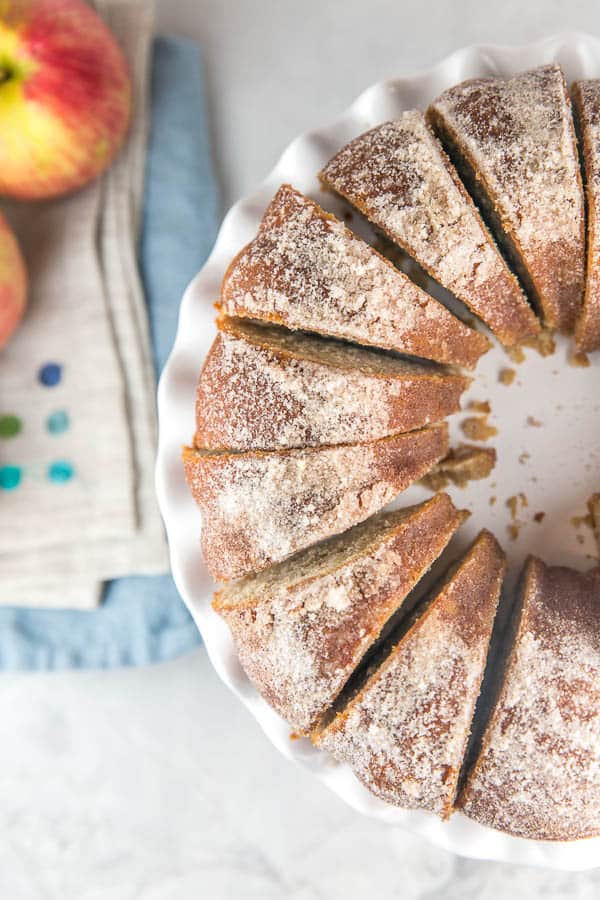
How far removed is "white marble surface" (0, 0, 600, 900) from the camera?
2.13 metres

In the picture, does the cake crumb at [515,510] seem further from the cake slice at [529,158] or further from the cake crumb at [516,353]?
the cake slice at [529,158]

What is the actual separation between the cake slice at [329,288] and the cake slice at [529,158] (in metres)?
0.21

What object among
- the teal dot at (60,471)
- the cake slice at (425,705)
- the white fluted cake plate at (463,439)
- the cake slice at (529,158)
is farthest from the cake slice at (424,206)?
the teal dot at (60,471)

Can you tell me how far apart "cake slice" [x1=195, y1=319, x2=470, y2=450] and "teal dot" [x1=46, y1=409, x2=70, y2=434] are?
620mm

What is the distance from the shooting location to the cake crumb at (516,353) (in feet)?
6.07

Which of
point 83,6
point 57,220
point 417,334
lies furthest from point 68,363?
point 417,334

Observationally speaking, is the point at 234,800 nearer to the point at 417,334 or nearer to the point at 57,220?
the point at 417,334

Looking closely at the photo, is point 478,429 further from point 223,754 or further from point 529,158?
point 223,754

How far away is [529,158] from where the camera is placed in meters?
1.55

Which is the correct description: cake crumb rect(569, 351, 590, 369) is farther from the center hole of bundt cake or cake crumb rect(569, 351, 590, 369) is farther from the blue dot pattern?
the blue dot pattern

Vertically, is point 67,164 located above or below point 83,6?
below

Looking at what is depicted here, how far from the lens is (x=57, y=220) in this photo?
2.14 m

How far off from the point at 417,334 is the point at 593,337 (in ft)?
1.33

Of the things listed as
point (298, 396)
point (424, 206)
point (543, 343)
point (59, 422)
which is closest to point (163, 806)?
point (59, 422)
